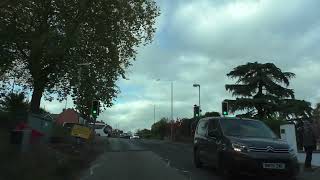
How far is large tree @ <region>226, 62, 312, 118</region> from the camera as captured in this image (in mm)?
67250

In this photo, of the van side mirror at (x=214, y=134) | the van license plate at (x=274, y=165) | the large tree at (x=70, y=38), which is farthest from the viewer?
the large tree at (x=70, y=38)

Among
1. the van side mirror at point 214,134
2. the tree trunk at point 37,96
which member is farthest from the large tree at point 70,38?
the van side mirror at point 214,134

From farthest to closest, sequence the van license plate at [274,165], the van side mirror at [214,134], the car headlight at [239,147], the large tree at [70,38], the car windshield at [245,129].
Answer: the large tree at [70,38], the van side mirror at [214,134], the car windshield at [245,129], the car headlight at [239,147], the van license plate at [274,165]

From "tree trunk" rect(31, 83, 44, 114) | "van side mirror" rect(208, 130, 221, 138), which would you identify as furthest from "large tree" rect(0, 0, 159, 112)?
"van side mirror" rect(208, 130, 221, 138)

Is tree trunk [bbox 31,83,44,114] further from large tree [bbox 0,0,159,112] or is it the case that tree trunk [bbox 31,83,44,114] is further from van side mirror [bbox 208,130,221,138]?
van side mirror [bbox 208,130,221,138]

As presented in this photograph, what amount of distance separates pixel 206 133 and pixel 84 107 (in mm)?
27190

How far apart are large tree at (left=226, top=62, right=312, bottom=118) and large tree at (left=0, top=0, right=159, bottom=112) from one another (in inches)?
998

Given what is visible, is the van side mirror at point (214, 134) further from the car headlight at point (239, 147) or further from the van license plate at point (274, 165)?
the van license plate at point (274, 165)

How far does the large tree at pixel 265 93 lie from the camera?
6725cm

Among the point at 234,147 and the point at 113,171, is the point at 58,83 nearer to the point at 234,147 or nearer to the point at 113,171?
the point at 113,171

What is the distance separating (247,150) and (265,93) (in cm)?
5439

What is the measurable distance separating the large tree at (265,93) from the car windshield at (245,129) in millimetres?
47997

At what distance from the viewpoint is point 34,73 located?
41.8 m

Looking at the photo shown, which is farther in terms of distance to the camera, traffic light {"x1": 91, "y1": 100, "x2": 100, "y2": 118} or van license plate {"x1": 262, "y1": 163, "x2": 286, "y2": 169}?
traffic light {"x1": 91, "y1": 100, "x2": 100, "y2": 118}
